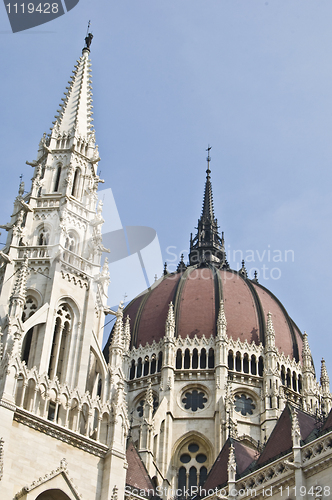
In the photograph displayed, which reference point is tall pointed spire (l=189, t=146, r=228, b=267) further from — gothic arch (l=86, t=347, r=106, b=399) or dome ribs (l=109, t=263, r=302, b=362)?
gothic arch (l=86, t=347, r=106, b=399)

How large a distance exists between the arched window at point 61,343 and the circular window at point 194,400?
2005 cm

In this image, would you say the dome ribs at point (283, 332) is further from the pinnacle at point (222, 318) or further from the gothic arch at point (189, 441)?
the gothic arch at point (189, 441)

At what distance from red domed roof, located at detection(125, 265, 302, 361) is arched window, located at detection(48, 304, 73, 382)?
21970 millimetres

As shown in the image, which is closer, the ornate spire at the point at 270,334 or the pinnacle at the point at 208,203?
the ornate spire at the point at 270,334

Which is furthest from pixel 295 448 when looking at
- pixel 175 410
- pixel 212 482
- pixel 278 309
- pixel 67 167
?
pixel 278 309

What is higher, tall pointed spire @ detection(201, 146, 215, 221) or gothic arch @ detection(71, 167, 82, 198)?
tall pointed spire @ detection(201, 146, 215, 221)

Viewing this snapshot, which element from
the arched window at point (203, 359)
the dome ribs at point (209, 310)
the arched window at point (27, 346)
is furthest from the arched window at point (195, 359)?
the arched window at point (27, 346)

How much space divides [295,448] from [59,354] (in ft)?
36.6

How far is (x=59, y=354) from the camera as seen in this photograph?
33344 millimetres

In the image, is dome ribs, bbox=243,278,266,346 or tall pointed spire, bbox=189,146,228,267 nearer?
dome ribs, bbox=243,278,266,346

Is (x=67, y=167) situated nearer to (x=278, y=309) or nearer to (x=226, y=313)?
(x=226, y=313)

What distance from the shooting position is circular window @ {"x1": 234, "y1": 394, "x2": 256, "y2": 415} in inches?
2055

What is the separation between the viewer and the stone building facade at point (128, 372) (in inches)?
1147

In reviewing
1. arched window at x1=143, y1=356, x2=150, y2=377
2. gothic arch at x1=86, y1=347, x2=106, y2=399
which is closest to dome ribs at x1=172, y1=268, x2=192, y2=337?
arched window at x1=143, y1=356, x2=150, y2=377
